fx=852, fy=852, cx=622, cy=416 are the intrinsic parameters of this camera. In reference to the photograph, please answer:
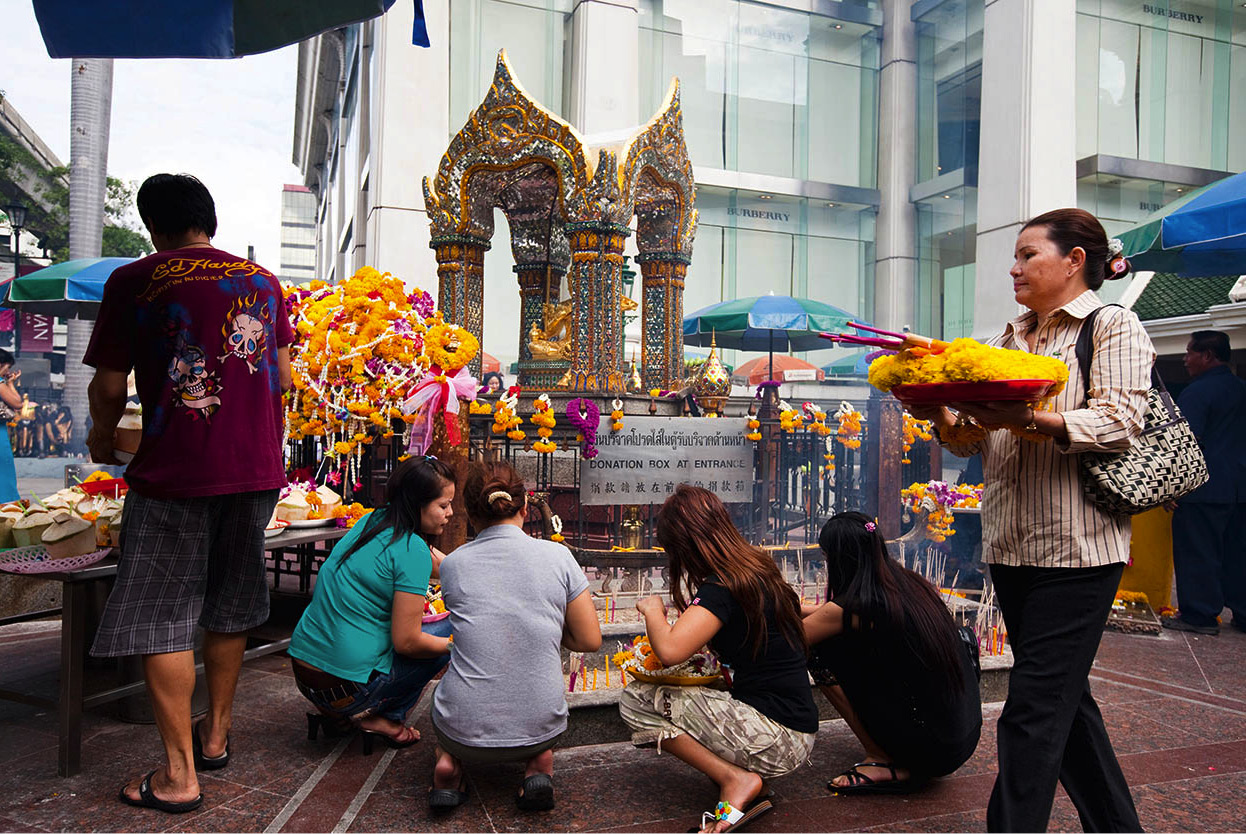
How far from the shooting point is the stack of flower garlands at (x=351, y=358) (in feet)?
16.3

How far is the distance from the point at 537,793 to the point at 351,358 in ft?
9.43

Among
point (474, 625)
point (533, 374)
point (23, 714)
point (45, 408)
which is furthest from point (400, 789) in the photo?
point (45, 408)

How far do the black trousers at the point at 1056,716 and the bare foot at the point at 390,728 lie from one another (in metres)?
2.34

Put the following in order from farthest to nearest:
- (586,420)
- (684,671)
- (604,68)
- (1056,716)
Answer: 1. (604,68)
2. (586,420)
3. (684,671)
4. (1056,716)

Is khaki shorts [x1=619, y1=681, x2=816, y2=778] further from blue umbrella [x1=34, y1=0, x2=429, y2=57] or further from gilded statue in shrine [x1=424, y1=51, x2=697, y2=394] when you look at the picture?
gilded statue in shrine [x1=424, y1=51, x2=697, y2=394]

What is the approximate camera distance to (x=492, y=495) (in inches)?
126

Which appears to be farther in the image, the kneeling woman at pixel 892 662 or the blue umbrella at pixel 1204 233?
the blue umbrella at pixel 1204 233

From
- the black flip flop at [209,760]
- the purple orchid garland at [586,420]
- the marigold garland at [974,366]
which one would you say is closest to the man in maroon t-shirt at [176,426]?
Answer: the black flip flop at [209,760]

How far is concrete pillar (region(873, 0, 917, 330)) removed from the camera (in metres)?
19.7

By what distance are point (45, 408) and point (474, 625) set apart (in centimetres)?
2239

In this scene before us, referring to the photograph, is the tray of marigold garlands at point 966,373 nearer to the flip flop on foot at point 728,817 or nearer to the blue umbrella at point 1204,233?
the flip flop on foot at point 728,817

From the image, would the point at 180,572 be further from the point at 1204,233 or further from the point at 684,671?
the point at 1204,233

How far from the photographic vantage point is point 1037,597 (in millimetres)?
2514

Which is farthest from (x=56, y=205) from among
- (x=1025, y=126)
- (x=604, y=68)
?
(x=1025, y=126)
